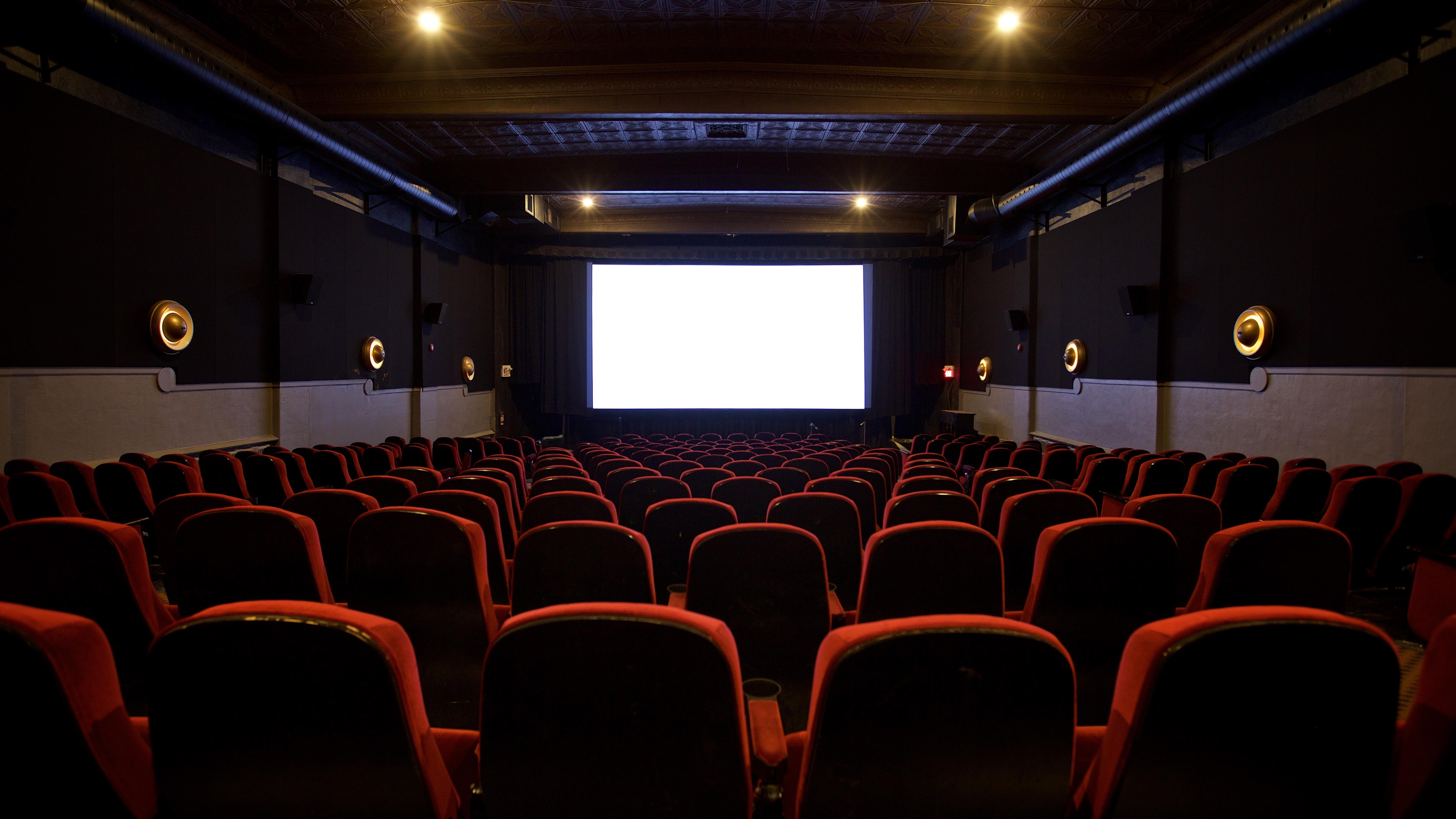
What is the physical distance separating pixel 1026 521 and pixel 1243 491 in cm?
276

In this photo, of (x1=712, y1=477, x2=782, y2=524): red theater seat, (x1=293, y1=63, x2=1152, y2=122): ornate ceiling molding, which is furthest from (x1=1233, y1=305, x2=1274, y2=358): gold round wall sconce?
(x1=712, y1=477, x2=782, y2=524): red theater seat

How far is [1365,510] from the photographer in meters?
3.88

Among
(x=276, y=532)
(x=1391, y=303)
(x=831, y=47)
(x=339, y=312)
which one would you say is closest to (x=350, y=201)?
(x=339, y=312)

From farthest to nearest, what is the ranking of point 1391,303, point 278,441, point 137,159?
point 278,441, point 137,159, point 1391,303

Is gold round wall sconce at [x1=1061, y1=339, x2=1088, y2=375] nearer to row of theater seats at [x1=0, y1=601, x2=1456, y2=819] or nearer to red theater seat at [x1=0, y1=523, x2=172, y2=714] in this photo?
row of theater seats at [x1=0, y1=601, x2=1456, y2=819]

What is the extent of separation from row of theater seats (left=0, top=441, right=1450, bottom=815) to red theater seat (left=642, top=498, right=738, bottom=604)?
72 centimetres

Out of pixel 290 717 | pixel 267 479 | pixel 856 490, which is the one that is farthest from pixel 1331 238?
pixel 267 479

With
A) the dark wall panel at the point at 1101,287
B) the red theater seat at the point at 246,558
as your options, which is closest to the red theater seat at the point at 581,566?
the red theater seat at the point at 246,558

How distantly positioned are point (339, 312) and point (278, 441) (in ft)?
7.69

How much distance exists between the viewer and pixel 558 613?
1.10 metres

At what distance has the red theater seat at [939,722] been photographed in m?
1.08

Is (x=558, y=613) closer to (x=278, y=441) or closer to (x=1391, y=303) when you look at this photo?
(x=1391, y=303)

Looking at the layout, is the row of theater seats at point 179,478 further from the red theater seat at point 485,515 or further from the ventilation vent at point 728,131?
the ventilation vent at point 728,131

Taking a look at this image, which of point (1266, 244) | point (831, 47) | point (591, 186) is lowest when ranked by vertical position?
point (1266, 244)
